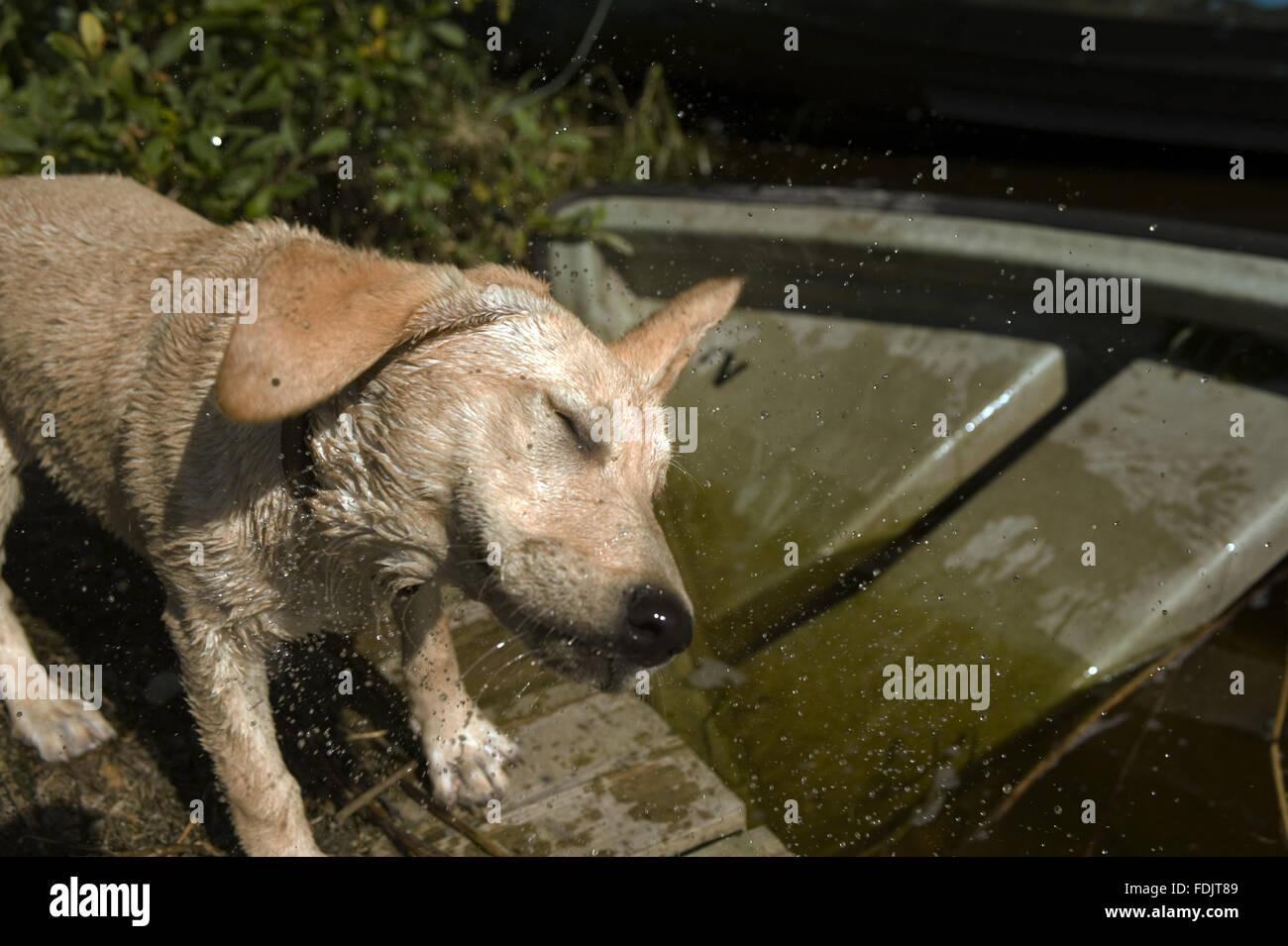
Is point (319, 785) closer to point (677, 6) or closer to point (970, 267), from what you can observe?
point (970, 267)

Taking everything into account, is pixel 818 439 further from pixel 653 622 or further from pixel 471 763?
pixel 653 622

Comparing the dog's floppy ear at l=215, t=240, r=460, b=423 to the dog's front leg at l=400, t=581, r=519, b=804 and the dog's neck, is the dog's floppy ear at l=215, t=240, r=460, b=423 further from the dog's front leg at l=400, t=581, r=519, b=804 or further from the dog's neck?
the dog's front leg at l=400, t=581, r=519, b=804

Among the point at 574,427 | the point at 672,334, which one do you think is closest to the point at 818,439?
the point at 672,334

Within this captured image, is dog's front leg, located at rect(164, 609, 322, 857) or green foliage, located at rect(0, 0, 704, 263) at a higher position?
green foliage, located at rect(0, 0, 704, 263)

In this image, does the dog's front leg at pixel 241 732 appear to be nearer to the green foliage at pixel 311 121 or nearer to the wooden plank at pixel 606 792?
the wooden plank at pixel 606 792

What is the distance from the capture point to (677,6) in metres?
7.45

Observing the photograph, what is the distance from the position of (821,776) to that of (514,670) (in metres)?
1.13

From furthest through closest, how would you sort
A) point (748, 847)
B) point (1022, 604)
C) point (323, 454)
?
point (1022, 604)
point (748, 847)
point (323, 454)

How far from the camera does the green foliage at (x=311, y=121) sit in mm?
4629

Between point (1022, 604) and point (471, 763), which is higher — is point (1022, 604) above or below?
above

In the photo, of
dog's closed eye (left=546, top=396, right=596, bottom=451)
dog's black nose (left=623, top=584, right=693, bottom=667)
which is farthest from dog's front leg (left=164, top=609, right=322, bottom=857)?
dog's black nose (left=623, top=584, right=693, bottom=667)

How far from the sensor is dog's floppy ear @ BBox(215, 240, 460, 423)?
2.32 meters

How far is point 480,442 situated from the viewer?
2.59 meters

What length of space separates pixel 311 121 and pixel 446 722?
324 centimetres
